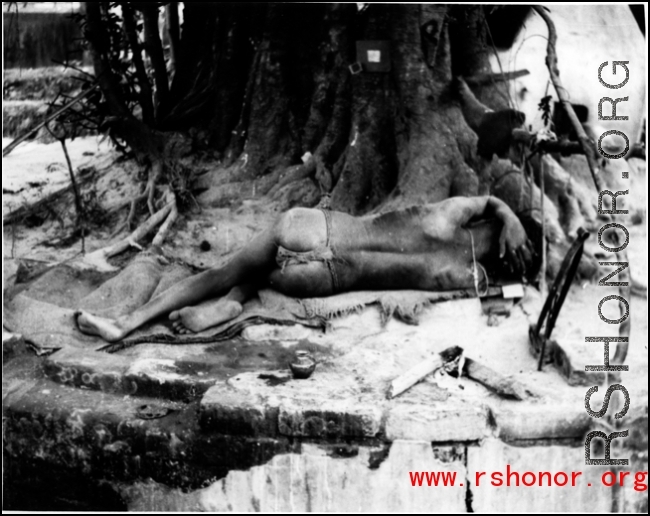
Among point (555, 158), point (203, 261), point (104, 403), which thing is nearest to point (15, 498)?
point (104, 403)

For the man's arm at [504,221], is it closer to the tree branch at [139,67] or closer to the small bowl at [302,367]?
the small bowl at [302,367]

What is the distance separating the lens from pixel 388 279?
492 centimetres

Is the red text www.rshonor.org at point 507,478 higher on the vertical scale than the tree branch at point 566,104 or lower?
lower

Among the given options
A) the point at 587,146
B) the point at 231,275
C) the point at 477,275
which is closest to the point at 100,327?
the point at 231,275

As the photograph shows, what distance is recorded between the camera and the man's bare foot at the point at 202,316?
4.77 metres

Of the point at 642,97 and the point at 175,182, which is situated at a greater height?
the point at 642,97

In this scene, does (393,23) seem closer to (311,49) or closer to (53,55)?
(311,49)

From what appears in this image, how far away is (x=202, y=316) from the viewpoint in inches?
188

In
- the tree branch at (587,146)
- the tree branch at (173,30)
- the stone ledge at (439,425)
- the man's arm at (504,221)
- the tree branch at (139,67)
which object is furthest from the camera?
the tree branch at (173,30)

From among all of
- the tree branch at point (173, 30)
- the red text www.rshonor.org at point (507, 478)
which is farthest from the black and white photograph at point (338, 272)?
the tree branch at point (173, 30)

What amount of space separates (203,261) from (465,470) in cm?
257

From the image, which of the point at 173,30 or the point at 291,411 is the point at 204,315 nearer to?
the point at 291,411

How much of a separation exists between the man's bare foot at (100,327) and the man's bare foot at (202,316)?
1.05 feet

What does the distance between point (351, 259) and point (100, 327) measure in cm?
154
